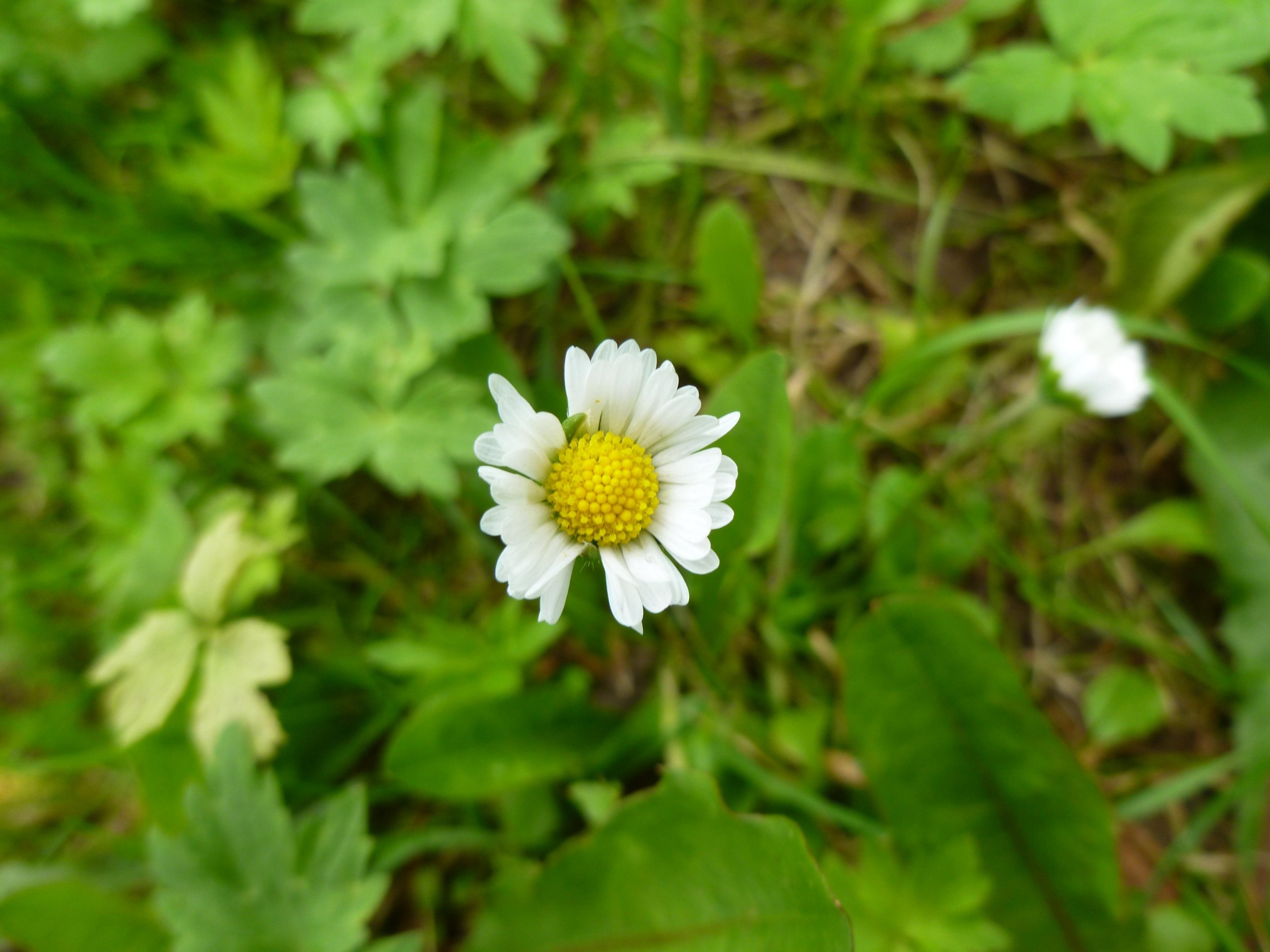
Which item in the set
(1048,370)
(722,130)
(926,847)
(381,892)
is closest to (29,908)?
(381,892)

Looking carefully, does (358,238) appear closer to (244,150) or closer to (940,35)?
(244,150)

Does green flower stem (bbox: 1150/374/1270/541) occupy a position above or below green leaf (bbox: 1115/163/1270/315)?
below

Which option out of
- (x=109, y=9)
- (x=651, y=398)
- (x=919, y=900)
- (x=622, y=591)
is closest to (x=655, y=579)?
(x=622, y=591)

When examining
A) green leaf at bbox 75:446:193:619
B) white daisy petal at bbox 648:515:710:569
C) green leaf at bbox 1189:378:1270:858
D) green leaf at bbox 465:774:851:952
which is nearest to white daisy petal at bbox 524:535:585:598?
white daisy petal at bbox 648:515:710:569

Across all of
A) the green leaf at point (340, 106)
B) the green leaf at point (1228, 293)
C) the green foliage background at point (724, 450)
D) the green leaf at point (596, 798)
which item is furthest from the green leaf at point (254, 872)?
the green leaf at point (1228, 293)

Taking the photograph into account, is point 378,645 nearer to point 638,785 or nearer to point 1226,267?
point 638,785

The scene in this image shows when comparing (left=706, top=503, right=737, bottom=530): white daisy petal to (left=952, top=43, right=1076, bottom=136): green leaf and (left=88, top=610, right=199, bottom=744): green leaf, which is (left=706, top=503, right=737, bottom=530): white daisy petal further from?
(left=952, top=43, right=1076, bottom=136): green leaf
